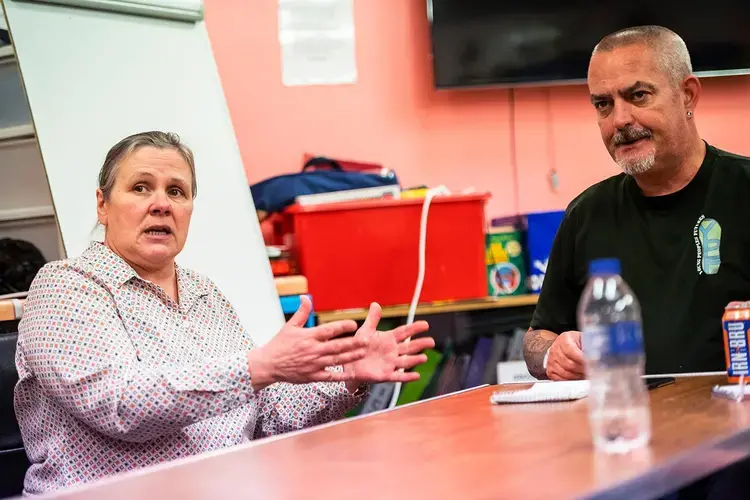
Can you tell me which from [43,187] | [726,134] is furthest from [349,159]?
[726,134]

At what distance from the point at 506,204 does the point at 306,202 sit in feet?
3.27

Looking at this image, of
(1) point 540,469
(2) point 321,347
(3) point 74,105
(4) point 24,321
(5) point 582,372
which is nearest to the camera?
(1) point 540,469

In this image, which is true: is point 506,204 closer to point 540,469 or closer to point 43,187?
point 43,187

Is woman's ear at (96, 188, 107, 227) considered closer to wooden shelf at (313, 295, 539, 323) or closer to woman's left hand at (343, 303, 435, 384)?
woman's left hand at (343, 303, 435, 384)

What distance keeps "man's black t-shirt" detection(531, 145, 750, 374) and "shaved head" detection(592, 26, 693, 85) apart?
193 mm

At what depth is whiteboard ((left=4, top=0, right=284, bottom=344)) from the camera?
2.47 meters

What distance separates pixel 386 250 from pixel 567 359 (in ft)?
4.42

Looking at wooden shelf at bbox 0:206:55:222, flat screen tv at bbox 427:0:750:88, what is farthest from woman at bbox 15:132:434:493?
flat screen tv at bbox 427:0:750:88

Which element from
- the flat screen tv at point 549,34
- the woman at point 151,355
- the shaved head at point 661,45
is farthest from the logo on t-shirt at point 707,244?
the flat screen tv at point 549,34

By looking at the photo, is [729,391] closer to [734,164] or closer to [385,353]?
[385,353]

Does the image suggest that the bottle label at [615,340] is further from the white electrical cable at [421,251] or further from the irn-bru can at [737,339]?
the white electrical cable at [421,251]

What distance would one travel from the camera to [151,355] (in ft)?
5.21

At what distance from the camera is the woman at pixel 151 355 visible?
1.41 meters

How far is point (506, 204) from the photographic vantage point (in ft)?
11.7
